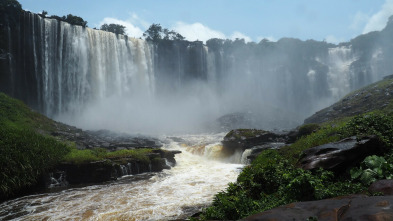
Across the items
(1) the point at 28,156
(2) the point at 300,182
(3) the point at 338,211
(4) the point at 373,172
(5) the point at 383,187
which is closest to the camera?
(3) the point at 338,211

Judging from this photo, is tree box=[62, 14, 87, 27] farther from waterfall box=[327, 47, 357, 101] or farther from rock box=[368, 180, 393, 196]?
waterfall box=[327, 47, 357, 101]

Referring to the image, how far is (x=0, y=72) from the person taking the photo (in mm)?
35375

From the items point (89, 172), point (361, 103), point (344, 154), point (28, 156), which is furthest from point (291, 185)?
point (361, 103)

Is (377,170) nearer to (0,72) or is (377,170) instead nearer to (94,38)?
(0,72)

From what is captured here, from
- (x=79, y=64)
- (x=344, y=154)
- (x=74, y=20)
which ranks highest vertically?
(x=74, y=20)

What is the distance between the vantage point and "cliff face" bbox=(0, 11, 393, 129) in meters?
38.5

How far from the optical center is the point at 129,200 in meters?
12.0

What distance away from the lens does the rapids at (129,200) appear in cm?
1015

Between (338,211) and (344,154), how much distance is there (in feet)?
14.7

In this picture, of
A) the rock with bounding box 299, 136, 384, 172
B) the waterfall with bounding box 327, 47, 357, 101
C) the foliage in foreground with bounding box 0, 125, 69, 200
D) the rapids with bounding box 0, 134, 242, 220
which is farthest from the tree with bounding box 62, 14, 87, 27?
the waterfall with bounding box 327, 47, 357, 101

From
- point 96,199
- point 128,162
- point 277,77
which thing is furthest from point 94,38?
point 277,77

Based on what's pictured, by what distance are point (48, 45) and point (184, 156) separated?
2827 centimetres

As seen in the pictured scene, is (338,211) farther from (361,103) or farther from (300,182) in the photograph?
(361,103)

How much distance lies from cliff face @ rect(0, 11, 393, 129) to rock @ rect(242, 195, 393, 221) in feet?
137
